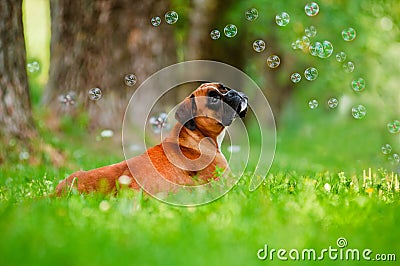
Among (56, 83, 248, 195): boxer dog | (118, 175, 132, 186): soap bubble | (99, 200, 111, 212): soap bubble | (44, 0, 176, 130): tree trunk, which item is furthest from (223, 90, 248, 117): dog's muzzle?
(44, 0, 176, 130): tree trunk

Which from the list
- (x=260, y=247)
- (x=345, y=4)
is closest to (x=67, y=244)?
(x=260, y=247)

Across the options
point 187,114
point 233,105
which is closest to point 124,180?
point 187,114

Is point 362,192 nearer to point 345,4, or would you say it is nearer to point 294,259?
point 294,259

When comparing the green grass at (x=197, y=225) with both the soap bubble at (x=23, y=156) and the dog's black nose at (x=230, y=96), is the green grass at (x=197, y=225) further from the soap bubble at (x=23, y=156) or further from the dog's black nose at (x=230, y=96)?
the soap bubble at (x=23, y=156)

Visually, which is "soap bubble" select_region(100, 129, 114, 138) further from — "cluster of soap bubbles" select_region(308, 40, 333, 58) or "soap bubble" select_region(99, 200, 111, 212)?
"soap bubble" select_region(99, 200, 111, 212)

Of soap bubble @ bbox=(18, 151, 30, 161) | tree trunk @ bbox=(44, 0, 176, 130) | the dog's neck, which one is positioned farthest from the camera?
tree trunk @ bbox=(44, 0, 176, 130)

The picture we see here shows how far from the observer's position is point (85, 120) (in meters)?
9.50

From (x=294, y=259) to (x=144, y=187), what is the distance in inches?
70.7

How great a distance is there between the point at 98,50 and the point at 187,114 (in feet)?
15.4

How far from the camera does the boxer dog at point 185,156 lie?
15.8 feet

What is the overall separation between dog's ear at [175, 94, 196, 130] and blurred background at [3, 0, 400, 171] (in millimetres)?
2320

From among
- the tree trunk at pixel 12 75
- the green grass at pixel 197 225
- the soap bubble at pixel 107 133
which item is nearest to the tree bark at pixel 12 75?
the tree trunk at pixel 12 75

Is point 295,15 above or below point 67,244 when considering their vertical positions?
above

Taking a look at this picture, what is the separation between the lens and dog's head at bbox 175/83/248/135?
17.2ft
